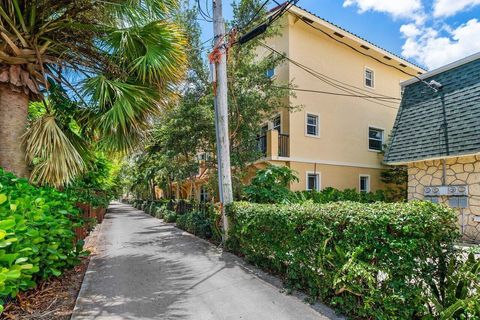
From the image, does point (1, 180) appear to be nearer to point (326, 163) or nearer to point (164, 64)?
point (164, 64)

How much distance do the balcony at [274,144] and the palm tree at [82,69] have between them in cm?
652

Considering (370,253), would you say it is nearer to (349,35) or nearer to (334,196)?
(334,196)

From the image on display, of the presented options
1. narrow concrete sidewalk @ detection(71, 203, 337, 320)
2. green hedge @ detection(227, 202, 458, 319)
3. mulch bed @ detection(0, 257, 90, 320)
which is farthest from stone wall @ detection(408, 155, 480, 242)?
mulch bed @ detection(0, 257, 90, 320)

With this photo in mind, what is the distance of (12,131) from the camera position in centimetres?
535

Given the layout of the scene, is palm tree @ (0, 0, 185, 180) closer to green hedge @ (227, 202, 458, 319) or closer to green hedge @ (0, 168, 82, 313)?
green hedge @ (0, 168, 82, 313)

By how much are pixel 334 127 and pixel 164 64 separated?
10.9 metres

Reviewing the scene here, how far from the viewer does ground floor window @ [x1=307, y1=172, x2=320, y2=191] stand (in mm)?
14057

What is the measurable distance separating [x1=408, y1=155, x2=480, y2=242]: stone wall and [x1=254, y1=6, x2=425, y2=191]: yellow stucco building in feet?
15.3

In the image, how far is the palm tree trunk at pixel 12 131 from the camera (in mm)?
5227

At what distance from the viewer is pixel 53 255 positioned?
14.2ft

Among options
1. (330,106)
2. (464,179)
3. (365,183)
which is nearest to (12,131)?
(464,179)

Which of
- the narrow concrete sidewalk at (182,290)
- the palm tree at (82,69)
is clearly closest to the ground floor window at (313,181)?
the narrow concrete sidewalk at (182,290)

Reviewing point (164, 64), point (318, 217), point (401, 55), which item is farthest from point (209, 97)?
point (401, 55)

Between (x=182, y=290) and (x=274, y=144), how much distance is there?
8.53m
